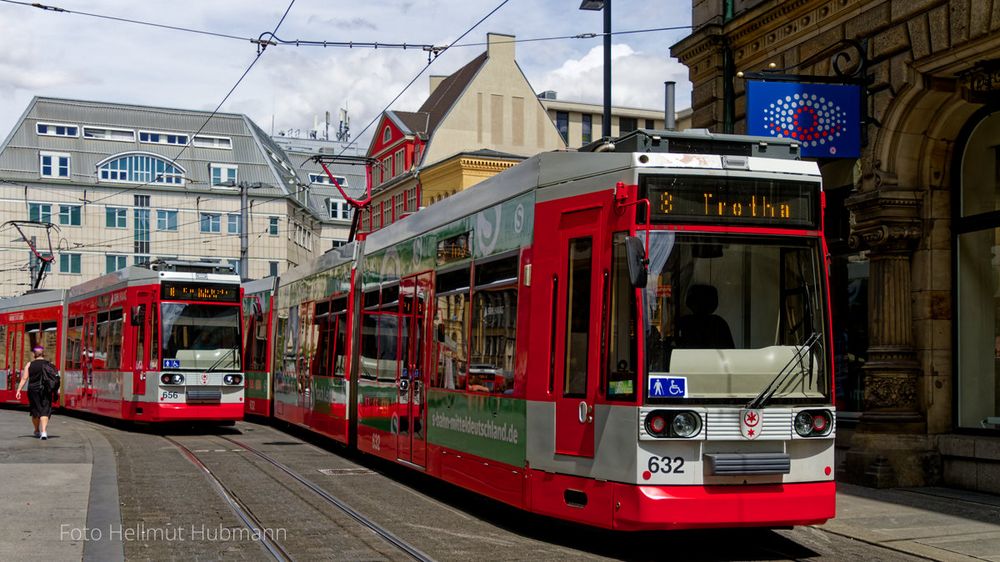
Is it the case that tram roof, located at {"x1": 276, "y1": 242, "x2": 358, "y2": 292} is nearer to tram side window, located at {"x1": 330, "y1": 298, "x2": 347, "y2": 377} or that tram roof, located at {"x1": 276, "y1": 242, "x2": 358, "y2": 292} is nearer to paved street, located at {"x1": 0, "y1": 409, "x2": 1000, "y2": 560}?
tram side window, located at {"x1": 330, "y1": 298, "x2": 347, "y2": 377}

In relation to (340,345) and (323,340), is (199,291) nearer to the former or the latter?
(323,340)

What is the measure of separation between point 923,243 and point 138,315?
14539 mm

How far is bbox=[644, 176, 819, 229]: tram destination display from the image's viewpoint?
892 centimetres

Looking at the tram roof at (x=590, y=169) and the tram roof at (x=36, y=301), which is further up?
the tram roof at (x=590, y=169)

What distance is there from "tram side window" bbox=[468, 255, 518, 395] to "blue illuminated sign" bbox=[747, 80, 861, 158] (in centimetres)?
485

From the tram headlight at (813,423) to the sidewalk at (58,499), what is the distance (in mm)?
5084

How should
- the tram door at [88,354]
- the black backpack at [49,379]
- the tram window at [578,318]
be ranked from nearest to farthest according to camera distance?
the tram window at [578,318], the black backpack at [49,379], the tram door at [88,354]

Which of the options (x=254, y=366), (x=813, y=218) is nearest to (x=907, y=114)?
(x=813, y=218)

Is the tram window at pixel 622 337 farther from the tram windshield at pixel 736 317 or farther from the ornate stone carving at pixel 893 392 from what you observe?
the ornate stone carving at pixel 893 392

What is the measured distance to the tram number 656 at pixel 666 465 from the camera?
28.3 ft

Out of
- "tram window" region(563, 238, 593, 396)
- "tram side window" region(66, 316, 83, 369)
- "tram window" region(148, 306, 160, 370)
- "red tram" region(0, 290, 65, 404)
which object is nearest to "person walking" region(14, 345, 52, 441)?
"tram window" region(148, 306, 160, 370)

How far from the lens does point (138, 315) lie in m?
22.6

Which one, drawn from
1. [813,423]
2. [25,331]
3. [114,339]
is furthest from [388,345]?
[25,331]

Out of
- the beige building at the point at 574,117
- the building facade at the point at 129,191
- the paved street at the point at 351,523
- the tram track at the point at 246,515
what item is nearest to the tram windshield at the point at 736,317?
the paved street at the point at 351,523
